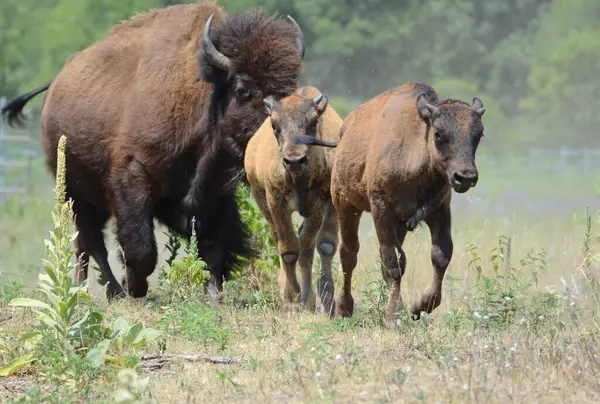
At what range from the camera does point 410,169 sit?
7875 mm

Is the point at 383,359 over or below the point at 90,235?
over

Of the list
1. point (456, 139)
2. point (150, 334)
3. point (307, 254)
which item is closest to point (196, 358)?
point (150, 334)

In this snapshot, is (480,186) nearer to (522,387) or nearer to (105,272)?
(105,272)

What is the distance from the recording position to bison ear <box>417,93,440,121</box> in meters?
7.63

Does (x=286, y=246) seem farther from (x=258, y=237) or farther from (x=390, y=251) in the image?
(x=258, y=237)

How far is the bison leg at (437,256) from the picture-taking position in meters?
7.81

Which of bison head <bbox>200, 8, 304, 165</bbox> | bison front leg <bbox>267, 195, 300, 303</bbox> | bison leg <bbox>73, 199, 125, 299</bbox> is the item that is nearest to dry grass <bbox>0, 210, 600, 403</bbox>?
bison front leg <bbox>267, 195, 300, 303</bbox>

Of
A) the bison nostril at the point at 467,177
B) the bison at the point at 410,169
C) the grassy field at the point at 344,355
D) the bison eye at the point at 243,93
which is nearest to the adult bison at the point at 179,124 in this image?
the bison eye at the point at 243,93

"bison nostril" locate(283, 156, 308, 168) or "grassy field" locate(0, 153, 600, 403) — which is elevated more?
"bison nostril" locate(283, 156, 308, 168)

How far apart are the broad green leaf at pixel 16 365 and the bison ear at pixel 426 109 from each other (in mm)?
3097

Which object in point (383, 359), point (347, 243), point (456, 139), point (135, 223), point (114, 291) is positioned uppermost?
point (456, 139)

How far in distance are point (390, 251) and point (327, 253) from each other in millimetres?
1493

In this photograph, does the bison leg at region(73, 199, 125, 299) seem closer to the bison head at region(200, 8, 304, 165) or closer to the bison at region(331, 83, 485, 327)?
the bison head at region(200, 8, 304, 165)

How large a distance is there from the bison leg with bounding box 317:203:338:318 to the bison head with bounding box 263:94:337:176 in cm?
60
